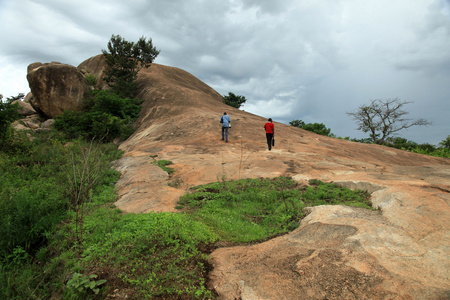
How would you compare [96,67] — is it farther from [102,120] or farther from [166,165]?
[166,165]

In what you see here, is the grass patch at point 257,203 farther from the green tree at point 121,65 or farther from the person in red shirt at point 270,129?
the green tree at point 121,65

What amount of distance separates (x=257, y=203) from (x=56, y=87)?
22.5 meters

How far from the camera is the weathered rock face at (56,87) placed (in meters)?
20.9

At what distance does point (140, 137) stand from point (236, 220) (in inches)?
488

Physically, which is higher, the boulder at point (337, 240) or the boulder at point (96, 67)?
the boulder at point (96, 67)

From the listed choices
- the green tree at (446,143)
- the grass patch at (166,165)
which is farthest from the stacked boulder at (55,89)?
the green tree at (446,143)

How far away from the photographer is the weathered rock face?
20922 millimetres

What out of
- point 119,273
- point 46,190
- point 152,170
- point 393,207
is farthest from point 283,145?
point 119,273

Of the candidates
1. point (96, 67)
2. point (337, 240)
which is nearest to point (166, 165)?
point (337, 240)

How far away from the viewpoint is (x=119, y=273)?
9.55 ft

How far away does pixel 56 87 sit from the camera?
21.3 meters

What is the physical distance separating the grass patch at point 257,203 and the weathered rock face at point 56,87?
66.5 feet

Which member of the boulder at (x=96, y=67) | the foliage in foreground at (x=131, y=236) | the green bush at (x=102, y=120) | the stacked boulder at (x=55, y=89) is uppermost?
the boulder at (x=96, y=67)

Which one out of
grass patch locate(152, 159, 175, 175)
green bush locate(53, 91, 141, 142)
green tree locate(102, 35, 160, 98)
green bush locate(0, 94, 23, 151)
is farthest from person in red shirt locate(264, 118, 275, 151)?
green tree locate(102, 35, 160, 98)
